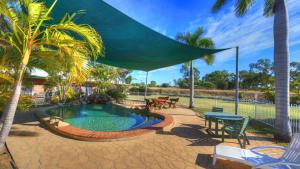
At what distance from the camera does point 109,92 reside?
55.5 ft

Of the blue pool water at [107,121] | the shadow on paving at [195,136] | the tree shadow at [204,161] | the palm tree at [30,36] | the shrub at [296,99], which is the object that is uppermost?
the palm tree at [30,36]

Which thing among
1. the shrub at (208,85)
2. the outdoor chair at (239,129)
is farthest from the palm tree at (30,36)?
the shrub at (208,85)

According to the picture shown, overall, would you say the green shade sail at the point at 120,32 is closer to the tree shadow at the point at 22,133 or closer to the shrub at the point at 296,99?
the tree shadow at the point at 22,133

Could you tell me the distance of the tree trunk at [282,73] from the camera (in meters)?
5.19

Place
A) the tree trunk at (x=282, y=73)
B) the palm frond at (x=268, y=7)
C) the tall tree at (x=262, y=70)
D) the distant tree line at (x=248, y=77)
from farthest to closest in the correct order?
the tall tree at (x=262, y=70) < the distant tree line at (x=248, y=77) < the palm frond at (x=268, y=7) < the tree trunk at (x=282, y=73)

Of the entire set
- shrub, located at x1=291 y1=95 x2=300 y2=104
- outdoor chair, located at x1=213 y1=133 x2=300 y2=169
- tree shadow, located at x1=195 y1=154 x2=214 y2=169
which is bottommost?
tree shadow, located at x1=195 y1=154 x2=214 y2=169

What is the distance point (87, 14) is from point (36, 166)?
406 cm

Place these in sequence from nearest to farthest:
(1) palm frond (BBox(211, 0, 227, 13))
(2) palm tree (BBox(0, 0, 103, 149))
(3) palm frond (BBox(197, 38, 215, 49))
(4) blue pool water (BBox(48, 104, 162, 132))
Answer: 1. (2) palm tree (BBox(0, 0, 103, 149))
2. (4) blue pool water (BBox(48, 104, 162, 132))
3. (1) palm frond (BBox(211, 0, 227, 13))
4. (3) palm frond (BBox(197, 38, 215, 49))

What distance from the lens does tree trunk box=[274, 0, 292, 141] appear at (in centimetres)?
519

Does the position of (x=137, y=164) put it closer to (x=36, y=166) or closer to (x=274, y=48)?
(x=36, y=166)

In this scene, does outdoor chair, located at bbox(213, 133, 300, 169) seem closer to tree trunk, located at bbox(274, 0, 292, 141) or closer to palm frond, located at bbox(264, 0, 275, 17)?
tree trunk, located at bbox(274, 0, 292, 141)

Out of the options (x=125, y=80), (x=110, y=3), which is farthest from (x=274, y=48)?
(x=125, y=80)

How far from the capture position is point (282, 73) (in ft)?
17.2

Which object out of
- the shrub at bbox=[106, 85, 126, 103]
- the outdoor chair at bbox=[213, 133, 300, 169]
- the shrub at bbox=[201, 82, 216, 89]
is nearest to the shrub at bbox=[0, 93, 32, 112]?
the outdoor chair at bbox=[213, 133, 300, 169]
